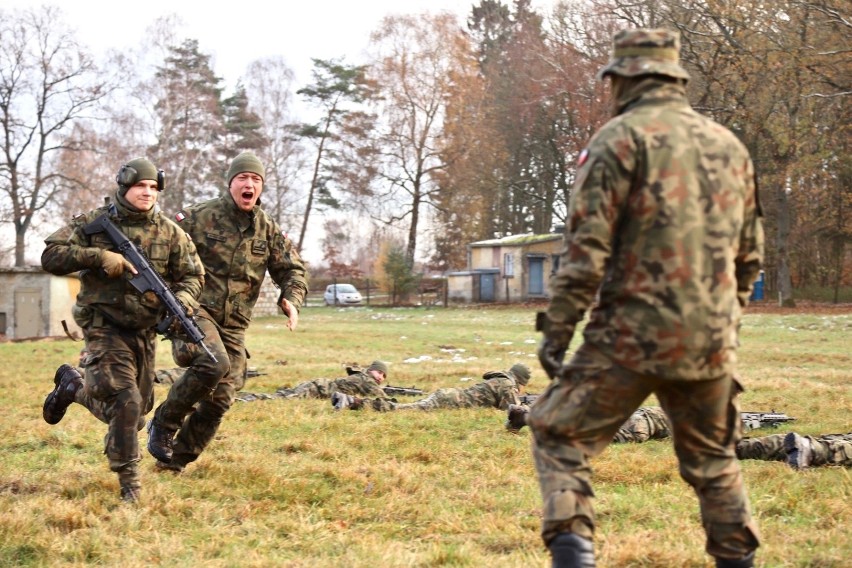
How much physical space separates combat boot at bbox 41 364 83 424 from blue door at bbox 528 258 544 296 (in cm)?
4592

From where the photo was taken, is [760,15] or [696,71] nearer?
[760,15]

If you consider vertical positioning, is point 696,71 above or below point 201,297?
above

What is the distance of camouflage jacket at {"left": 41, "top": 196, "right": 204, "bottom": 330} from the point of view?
21.6 ft

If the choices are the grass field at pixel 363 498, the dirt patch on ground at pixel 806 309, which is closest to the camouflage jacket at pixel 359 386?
the grass field at pixel 363 498

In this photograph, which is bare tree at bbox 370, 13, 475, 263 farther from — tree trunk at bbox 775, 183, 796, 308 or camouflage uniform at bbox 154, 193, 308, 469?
camouflage uniform at bbox 154, 193, 308, 469

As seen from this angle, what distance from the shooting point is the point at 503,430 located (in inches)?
360

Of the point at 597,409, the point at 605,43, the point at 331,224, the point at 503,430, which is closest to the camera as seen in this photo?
the point at 597,409

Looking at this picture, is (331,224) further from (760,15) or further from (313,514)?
(313,514)

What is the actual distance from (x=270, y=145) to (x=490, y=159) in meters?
13.0

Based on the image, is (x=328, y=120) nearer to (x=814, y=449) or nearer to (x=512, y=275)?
(x=512, y=275)

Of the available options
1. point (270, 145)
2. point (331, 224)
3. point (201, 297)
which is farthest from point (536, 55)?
point (201, 297)

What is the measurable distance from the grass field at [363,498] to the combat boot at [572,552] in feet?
2.68

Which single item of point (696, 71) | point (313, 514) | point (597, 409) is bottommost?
point (313, 514)

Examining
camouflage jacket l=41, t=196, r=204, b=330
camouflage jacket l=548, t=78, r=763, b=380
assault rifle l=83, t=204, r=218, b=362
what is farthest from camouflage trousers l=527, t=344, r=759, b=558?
camouflage jacket l=41, t=196, r=204, b=330
